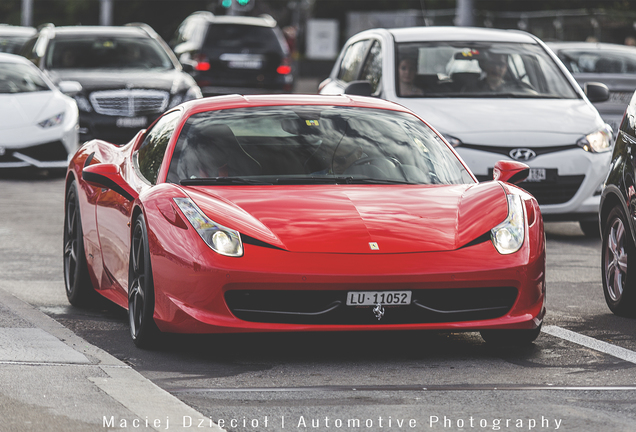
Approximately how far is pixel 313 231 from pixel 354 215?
27cm

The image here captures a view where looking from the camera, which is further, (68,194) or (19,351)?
(68,194)

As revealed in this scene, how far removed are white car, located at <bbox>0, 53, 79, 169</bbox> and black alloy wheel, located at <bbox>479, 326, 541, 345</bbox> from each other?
1025 cm

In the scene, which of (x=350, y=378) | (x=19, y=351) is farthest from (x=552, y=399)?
(x=19, y=351)

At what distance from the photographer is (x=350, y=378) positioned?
596 centimetres

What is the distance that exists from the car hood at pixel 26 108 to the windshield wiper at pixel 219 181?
9673mm

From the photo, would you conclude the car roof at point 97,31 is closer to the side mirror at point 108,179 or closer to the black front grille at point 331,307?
the side mirror at point 108,179

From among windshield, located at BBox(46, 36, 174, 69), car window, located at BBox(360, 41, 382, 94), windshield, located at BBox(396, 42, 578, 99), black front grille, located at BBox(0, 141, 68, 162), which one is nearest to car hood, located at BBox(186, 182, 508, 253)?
windshield, located at BBox(396, 42, 578, 99)

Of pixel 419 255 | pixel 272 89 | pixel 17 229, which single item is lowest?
pixel 272 89

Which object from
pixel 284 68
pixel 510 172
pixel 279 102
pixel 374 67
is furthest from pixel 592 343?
pixel 284 68

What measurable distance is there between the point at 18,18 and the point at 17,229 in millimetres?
56031

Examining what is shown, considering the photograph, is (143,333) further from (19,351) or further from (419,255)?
(419,255)

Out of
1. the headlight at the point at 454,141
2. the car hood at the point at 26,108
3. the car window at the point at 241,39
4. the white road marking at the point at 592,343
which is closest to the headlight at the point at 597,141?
the headlight at the point at 454,141

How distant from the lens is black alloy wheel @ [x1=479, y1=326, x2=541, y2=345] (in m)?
6.64

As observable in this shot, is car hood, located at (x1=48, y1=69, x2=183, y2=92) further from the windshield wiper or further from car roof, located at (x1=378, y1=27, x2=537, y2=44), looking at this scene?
the windshield wiper
